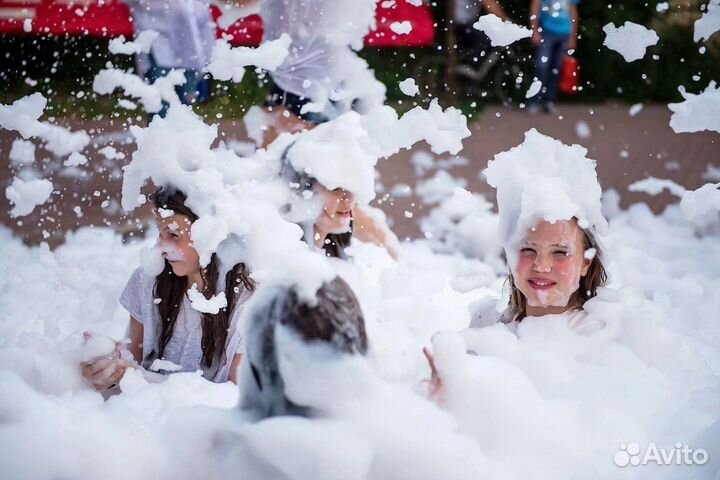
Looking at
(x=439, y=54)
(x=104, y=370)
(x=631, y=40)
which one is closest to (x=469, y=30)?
(x=439, y=54)

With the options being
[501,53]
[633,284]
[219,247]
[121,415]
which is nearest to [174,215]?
[219,247]

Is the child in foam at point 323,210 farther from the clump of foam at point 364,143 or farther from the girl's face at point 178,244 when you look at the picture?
the girl's face at point 178,244

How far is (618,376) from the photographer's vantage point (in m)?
1.98

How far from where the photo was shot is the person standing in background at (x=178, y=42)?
11.6ft

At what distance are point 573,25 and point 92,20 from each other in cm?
325

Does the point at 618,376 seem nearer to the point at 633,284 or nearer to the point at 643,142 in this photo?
the point at 633,284

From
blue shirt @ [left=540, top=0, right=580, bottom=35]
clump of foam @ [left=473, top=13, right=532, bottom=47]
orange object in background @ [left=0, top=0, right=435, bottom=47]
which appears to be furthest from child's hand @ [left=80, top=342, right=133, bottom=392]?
blue shirt @ [left=540, top=0, right=580, bottom=35]

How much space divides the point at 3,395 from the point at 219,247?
59 centimetres

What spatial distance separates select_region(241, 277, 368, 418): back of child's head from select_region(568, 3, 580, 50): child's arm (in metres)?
5.27

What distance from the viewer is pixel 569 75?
7.48 meters

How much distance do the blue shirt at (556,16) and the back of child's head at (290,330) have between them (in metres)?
4.77

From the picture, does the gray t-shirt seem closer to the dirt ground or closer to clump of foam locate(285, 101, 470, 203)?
clump of foam locate(285, 101, 470, 203)

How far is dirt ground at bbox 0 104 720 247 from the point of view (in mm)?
3885

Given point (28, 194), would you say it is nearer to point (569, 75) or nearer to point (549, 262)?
point (549, 262)
